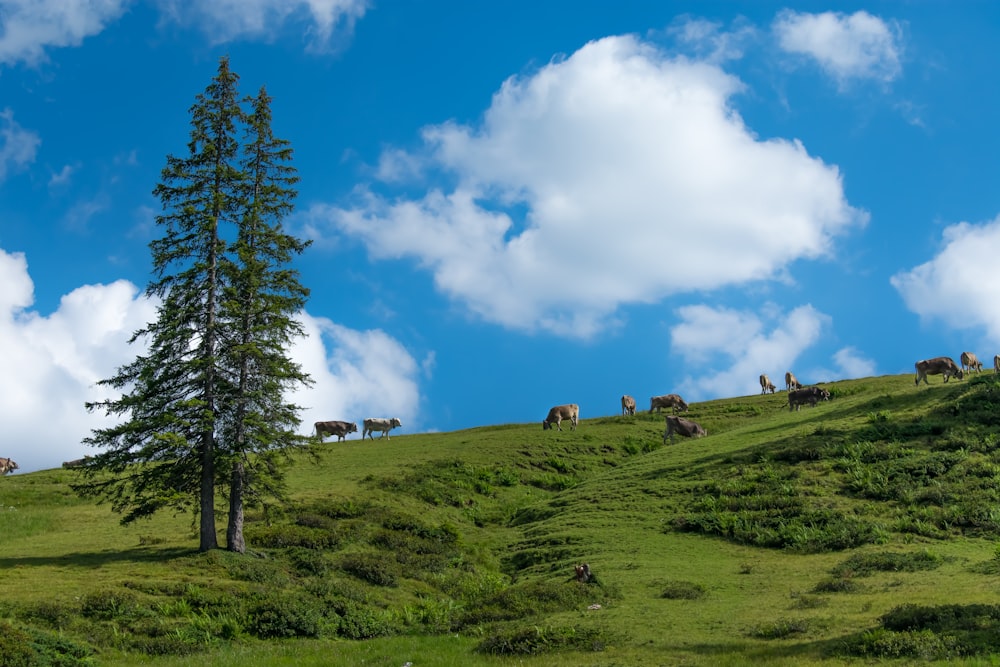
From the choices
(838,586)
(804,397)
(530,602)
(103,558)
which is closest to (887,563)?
(838,586)

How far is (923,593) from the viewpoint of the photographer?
21547mm

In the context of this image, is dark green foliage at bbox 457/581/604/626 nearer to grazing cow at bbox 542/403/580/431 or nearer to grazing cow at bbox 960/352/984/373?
grazing cow at bbox 542/403/580/431

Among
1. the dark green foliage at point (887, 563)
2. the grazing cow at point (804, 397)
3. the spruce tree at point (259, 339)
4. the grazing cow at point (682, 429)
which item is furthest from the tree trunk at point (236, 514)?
the grazing cow at point (804, 397)

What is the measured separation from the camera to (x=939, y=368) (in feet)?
194

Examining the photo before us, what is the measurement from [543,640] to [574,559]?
12191mm

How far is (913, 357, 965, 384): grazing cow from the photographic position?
5897 centimetres

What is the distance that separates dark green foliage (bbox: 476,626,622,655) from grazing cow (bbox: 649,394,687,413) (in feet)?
173

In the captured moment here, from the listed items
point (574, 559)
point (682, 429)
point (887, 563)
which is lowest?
point (887, 563)

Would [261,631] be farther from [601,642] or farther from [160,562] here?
[601,642]

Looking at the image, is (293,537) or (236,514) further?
(293,537)

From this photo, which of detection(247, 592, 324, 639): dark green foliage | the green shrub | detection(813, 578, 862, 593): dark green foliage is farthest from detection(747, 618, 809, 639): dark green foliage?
the green shrub

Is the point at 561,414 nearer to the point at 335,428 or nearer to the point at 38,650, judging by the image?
the point at 335,428

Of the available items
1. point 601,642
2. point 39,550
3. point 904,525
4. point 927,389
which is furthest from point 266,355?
point 927,389

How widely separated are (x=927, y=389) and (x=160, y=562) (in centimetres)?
4685
